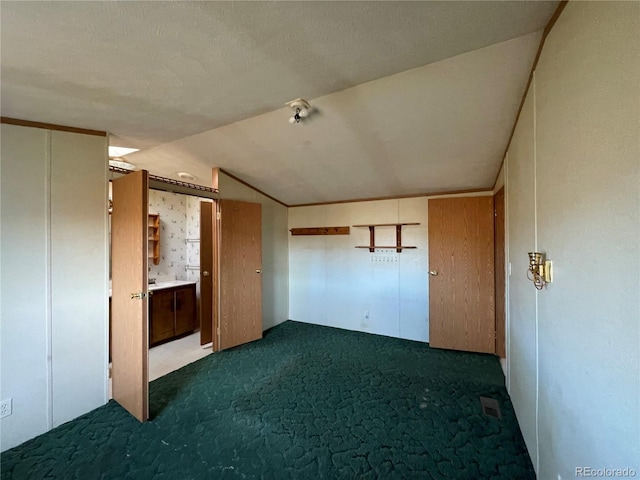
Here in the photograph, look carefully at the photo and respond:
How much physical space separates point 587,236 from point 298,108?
73.8 inches

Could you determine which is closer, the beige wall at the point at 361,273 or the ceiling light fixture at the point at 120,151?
the ceiling light fixture at the point at 120,151

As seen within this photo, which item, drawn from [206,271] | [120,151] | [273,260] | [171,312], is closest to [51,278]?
[120,151]

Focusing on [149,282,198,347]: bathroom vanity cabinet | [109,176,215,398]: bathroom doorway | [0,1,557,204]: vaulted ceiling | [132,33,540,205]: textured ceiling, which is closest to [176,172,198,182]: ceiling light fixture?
[132,33,540,205]: textured ceiling

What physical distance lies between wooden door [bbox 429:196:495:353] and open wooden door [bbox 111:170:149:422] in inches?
129

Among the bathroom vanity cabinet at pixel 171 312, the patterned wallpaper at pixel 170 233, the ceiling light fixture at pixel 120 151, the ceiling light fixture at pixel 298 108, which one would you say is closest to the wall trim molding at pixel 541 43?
the ceiling light fixture at pixel 298 108

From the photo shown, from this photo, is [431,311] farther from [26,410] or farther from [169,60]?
[26,410]

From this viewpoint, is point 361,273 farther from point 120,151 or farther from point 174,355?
point 120,151

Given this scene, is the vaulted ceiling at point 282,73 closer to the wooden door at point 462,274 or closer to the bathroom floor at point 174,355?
the wooden door at point 462,274

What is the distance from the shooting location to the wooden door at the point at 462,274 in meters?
3.34

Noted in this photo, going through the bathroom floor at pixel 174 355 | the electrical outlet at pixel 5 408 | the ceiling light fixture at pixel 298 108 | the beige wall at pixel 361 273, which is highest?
the ceiling light fixture at pixel 298 108

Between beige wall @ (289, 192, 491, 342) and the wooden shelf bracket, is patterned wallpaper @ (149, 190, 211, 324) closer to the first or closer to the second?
beige wall @ (289, 192, 491, 342)

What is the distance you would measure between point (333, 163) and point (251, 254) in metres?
1.78

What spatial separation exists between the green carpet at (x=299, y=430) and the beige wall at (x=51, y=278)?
290 mm

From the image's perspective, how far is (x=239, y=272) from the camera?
371 centimetres
